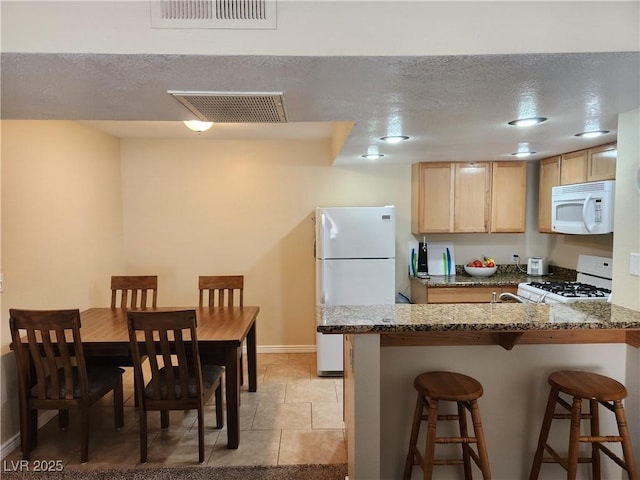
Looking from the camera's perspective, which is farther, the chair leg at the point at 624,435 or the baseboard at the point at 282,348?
the baseboard at the point at 282,348

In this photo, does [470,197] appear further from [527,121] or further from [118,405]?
[118,405]

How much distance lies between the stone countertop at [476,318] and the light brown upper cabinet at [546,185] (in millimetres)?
1973

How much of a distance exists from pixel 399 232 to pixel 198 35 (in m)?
3.35

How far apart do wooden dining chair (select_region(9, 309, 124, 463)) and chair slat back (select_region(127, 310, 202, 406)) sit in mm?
323

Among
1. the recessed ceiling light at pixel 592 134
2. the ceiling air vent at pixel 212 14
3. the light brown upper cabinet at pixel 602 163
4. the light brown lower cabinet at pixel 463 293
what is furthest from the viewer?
the light brown lower cabinet at pixel 463 293

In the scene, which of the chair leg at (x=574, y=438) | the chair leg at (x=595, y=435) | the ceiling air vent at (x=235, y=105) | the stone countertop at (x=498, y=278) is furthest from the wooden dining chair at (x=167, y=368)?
the stone countertop at (x=498, y=278)

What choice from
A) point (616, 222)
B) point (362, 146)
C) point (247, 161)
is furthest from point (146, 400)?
point (616, 222)

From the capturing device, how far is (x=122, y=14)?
133 centimetres

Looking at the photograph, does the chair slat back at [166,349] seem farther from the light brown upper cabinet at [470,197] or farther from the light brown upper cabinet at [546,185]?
the light brown upper cabinet at [546,185]

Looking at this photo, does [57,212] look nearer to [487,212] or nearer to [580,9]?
[580,9]

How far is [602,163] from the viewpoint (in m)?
3.05

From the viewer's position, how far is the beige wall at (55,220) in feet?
8.46

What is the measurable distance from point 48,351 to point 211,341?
94 cm

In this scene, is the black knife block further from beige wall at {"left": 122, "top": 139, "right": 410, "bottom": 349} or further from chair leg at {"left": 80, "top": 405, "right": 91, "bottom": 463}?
chair leg at {"left": 80, "top": 405, "right": 91, "bottom": 463}
